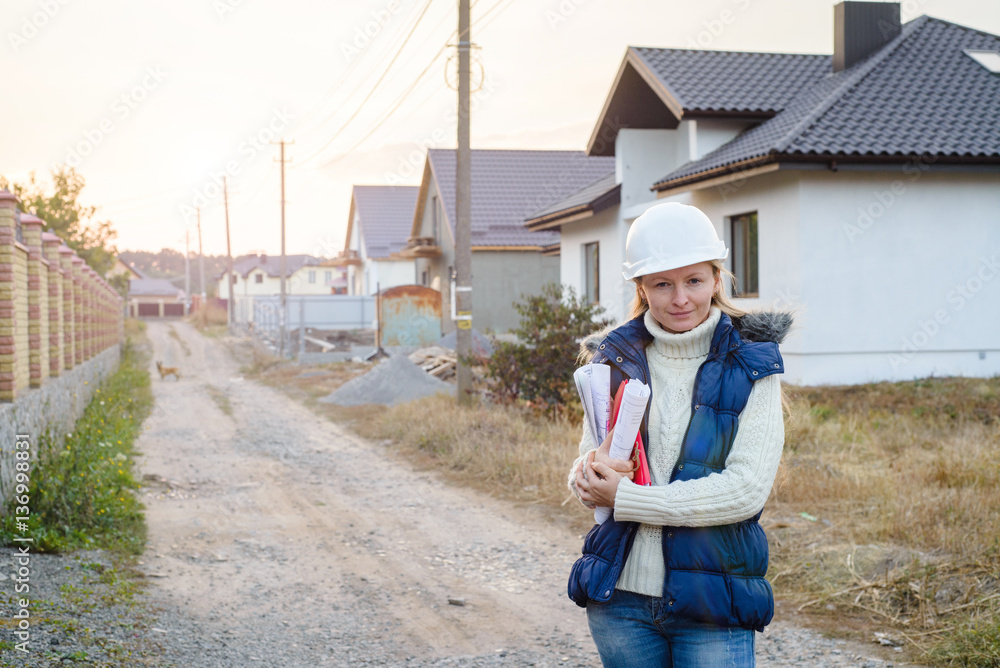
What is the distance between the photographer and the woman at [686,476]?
80.1 inches

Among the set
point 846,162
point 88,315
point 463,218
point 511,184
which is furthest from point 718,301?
point 511,184

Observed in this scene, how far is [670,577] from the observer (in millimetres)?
2061

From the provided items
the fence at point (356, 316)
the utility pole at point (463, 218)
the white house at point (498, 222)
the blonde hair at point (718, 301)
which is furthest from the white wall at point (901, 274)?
the fence at point (356, 316)

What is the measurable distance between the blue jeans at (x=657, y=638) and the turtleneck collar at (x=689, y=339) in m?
0.60

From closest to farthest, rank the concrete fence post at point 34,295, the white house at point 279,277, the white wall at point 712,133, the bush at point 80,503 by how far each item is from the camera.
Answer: the bush at point 80,503 → the concrete fence post at point 34,295 → the white wall at point 712,133 → the white house at point 279,277

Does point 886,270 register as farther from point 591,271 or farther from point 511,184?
point 511,184

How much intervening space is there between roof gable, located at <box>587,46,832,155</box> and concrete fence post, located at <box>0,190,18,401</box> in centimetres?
1122

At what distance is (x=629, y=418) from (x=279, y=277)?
259 ft

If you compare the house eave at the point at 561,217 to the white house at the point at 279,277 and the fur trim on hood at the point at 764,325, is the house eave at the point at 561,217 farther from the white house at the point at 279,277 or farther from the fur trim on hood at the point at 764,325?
the white house at the point at 279,277

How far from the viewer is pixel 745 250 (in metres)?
15.2

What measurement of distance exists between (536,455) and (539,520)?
5.74 feet

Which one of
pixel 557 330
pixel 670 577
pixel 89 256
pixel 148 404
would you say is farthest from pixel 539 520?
pixel 89 256

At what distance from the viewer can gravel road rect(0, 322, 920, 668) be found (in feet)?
15.5

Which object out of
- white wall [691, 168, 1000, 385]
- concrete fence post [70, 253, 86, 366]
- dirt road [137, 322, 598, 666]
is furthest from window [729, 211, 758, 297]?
concrete fence post [70, 253, 86, 366]
